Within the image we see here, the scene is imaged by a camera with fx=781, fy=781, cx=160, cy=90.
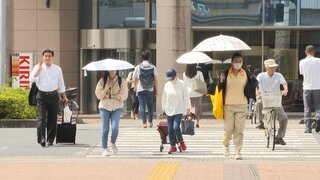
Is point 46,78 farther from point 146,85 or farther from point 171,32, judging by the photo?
point 171,32

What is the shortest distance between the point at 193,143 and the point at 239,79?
3.09 m

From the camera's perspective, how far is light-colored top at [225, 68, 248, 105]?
522 inches

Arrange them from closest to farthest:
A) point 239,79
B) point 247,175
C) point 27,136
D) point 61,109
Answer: point 247,175, point 239,79, point 61,109, point 27,136

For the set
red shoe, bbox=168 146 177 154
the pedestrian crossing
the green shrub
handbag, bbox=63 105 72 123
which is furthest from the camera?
the green shrub

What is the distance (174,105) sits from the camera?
46.5ft

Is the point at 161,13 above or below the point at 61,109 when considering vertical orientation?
above

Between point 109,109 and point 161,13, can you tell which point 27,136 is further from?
point 161,13

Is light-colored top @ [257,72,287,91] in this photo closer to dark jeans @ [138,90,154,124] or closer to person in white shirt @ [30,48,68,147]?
person in white shirt @ [30,48,68,147]

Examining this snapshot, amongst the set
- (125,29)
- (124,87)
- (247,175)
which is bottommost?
(247,175)

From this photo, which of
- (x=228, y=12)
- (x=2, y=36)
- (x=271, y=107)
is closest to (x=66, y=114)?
(x=271, y=107)

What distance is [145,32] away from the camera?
25.4m

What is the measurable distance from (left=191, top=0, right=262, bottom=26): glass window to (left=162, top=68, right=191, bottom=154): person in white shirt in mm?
9444

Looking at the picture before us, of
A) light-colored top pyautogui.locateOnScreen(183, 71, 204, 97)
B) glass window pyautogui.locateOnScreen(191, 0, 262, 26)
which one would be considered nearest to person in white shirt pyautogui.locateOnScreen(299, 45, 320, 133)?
light-colored top pyautogui.locateOnScreen(183, 71, 204, 97)

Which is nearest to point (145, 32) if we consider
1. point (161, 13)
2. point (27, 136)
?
point (161, 13)
